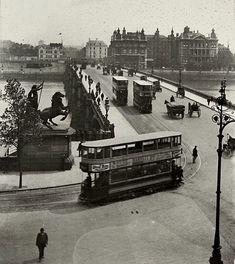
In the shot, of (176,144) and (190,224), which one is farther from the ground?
(176,144)

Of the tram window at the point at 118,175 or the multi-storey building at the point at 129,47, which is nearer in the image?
the tram window at the point at 118,175

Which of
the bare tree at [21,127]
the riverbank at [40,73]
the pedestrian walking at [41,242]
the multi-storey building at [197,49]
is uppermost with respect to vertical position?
the multi-storey building at [197,49]

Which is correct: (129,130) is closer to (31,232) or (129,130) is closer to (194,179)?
(194,179)

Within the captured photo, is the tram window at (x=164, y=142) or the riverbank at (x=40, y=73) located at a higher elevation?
the riverbank at (x=40, y=73)

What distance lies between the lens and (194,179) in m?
23.0

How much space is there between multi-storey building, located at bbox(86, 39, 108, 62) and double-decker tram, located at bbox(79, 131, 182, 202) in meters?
171

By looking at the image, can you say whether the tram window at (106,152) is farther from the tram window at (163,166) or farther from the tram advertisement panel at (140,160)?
the tram window at (163,166)

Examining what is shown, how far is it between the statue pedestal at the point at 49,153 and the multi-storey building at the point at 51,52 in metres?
160

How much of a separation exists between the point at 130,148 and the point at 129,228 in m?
4.71

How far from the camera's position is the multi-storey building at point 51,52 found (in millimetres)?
181375

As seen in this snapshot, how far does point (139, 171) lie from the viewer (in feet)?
67.8

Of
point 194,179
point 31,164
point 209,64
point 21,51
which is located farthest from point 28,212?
point 21,51

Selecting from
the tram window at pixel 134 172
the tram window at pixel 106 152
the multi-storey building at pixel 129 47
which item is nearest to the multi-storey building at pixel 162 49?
the multi-storey building at pixel 129 47

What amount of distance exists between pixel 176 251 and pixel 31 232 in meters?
4.90
